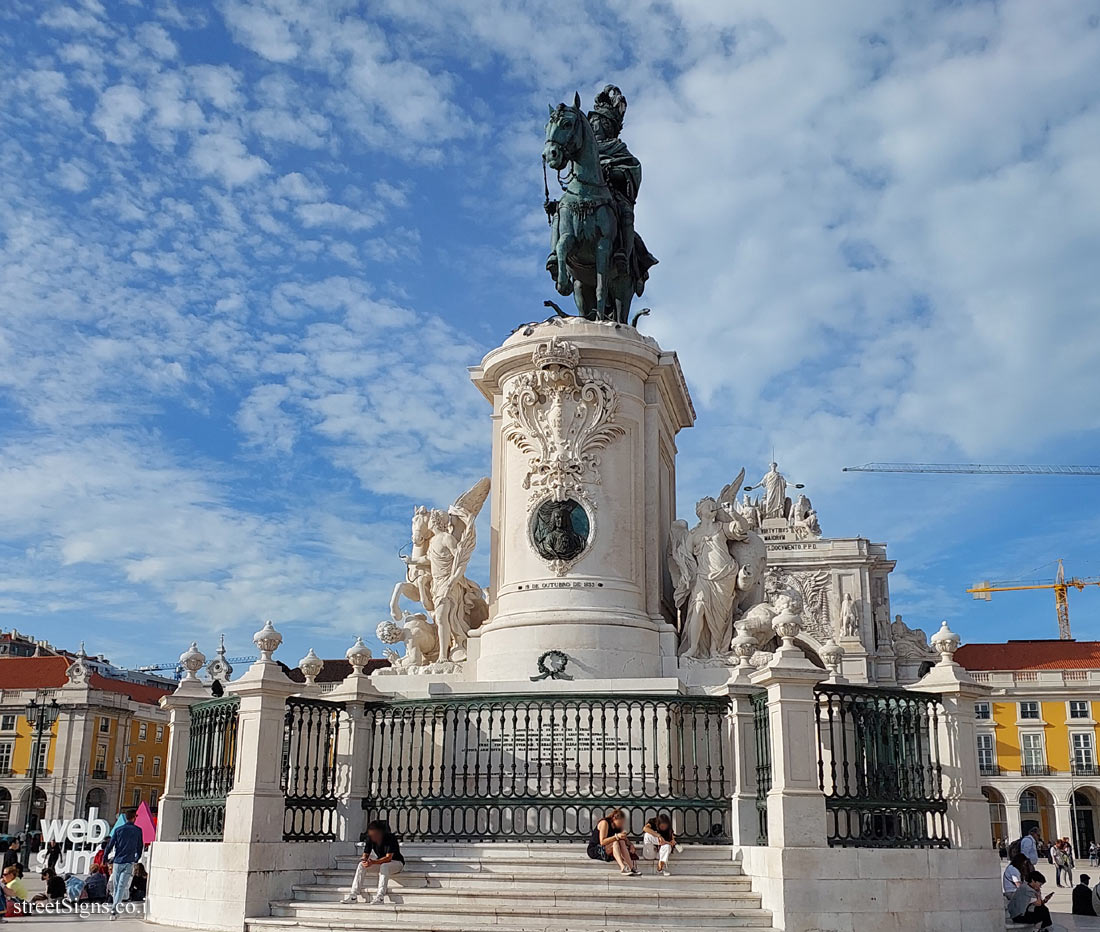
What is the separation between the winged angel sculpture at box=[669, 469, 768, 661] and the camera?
15531 millimetres

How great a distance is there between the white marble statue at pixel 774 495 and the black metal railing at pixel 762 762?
66171 mm

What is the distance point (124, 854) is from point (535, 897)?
270 inches

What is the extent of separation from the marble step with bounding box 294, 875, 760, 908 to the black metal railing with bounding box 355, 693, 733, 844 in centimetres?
110

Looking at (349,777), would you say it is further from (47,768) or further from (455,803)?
(47,768)

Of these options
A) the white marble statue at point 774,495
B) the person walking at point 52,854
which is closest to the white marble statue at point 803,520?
the white marble statue at point 774,495

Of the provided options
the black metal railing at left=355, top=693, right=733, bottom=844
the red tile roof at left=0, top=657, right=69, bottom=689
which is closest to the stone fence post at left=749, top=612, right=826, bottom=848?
the black metal railing at left=355, top=693, right=733, bottom=844

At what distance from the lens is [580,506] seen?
15.5 meters

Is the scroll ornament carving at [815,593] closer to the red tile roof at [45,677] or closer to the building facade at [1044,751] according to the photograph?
the building facade at [1044,751]

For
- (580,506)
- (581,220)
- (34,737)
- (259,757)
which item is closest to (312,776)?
(259,757)

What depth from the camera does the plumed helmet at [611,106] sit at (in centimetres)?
1880

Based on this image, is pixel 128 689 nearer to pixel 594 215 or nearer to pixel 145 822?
pixel 145 822

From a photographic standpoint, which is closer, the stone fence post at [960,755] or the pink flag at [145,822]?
the stone fence post at [960,755]

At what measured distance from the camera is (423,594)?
1680 centimetres

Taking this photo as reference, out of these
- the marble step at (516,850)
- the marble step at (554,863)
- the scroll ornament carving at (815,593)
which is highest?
the scroll ornament carving at (815,593)
